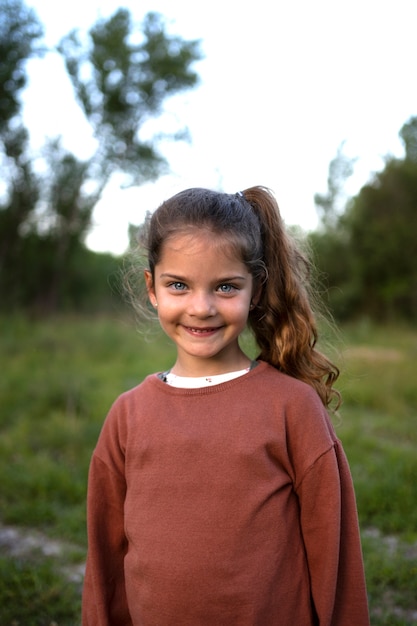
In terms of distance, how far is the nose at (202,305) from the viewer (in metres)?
1.59

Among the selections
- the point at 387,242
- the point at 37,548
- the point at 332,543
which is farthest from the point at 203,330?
the point at 387,242

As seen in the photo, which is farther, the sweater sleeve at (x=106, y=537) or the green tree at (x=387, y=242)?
the green tree at (x=387, y=242)

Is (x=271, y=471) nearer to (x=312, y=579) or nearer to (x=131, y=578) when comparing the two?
(x=312, y=579)

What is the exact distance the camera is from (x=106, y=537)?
1.82 m

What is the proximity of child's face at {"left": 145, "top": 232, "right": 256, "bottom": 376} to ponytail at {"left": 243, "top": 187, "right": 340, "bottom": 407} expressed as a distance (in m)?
0.15

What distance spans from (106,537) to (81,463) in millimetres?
2516

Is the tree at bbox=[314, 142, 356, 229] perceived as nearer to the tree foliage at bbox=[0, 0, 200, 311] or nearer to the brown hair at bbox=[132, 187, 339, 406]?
the tree foliage at bbox=[0, 0, 200, 311]

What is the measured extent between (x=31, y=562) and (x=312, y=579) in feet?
6.21

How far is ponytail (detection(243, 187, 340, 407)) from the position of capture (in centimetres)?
182

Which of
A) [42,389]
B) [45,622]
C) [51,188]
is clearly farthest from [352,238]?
[45,622]

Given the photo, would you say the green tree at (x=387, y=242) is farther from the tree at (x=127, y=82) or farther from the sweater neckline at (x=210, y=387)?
the sweater neckline at (x=210, y=387)

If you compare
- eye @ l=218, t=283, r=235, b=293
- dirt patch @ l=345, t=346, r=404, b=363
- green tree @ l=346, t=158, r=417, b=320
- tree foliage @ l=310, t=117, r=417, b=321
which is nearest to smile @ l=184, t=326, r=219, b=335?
eye @ l=218, t=283, r=235, b=293

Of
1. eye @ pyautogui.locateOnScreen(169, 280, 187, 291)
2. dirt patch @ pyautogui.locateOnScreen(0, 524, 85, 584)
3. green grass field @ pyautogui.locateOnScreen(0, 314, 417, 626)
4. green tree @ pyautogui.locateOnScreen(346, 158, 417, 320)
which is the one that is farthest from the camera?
green tree @ pyautogui.locateOnScreen(346, 158, 417, 320)

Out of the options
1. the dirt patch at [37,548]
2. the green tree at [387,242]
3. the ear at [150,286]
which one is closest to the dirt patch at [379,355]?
the dirt patch at [37,548]
